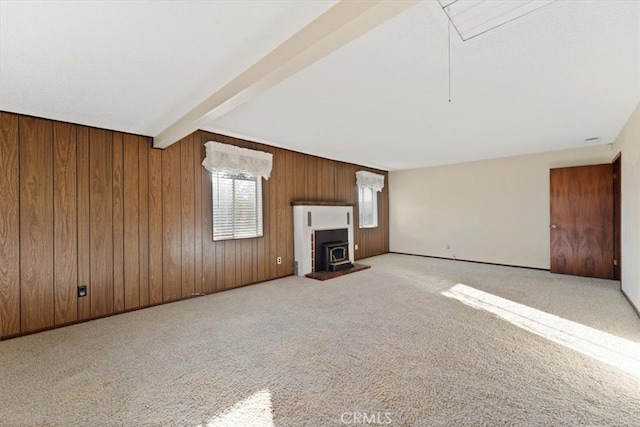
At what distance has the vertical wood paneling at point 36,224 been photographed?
9.35 feet

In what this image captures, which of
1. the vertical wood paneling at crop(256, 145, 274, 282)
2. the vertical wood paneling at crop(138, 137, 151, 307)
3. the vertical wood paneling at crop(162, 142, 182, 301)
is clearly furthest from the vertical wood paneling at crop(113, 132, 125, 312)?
the vertical wood paneling at crop(256, 145, 274, 282)

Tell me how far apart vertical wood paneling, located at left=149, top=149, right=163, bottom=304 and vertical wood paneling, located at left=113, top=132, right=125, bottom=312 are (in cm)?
31

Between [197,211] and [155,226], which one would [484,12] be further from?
[155,226]

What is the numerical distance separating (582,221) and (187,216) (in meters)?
6.46

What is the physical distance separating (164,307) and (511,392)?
12.0ft

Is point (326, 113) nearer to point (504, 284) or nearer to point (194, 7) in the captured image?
point (194, 7)

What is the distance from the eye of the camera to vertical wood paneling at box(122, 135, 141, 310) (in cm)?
346

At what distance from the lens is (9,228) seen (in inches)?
109

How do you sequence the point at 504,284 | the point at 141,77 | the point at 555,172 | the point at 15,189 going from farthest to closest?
the point at 555,172, the point at 504,284, the point at 15,189, the point at 141,77

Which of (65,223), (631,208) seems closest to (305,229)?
(65,223)

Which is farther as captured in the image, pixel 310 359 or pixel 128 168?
pixel 128 168

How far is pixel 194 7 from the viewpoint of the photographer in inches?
58.1

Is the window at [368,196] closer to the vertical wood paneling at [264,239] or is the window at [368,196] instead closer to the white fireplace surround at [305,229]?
the white fireplace surround at [305,229]

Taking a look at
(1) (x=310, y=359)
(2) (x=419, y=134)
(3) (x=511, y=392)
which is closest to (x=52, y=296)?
(1) (x=310, y=359)
